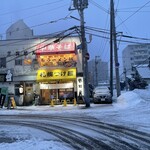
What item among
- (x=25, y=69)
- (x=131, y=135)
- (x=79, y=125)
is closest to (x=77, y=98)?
(x=25, y=69)

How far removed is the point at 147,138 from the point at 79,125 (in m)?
5.62

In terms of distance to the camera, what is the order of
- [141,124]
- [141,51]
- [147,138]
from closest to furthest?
[147,138]
[141,124]
[141,51]

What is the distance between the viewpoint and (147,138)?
13859mm

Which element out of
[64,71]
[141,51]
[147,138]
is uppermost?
[141,51]

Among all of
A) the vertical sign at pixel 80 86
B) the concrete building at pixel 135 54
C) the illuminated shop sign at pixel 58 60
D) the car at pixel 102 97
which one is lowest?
the car at pixel 102 97

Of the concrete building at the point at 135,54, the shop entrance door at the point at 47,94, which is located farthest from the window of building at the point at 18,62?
the concrete building at the point at 135,54

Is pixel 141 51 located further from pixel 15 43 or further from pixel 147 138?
pixel 147 138

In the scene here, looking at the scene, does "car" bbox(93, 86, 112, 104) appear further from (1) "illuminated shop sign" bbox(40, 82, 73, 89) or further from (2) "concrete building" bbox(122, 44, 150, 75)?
(2) "concrete building" bbox(122, 44, 150, 75)

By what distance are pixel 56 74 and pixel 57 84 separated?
1.31m

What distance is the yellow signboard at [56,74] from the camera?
128 ft

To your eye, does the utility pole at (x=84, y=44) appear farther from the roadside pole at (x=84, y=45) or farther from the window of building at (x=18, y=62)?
the window of building at (x=18, y=62)

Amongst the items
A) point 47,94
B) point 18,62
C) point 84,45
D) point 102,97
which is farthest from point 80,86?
point 18,62

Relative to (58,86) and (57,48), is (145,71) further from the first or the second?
(57,48)

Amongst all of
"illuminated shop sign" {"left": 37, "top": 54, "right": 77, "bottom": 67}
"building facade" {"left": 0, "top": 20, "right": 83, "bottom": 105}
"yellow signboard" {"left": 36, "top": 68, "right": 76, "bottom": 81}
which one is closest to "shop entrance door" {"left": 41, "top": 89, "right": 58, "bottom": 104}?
"building facade" {"left": 0, "top": 20, "right": 83, "bottom": 105}
